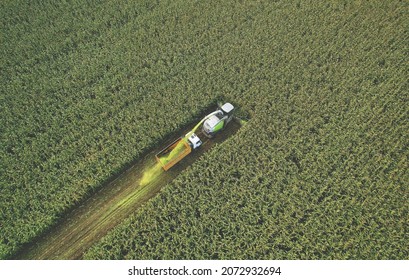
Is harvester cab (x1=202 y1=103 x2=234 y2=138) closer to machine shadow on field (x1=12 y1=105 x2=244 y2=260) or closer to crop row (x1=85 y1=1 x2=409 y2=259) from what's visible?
machine shadow on field (x1=12 y1=105 x2=244 y2=260)

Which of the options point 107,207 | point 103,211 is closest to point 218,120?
point 107,207

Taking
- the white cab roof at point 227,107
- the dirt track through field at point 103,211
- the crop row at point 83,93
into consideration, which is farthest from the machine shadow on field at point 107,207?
the white cab roof at point 227,107

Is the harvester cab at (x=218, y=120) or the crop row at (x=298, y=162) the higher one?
the harvester cab at (x=218, y=120)

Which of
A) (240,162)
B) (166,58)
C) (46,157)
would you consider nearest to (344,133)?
(240,162)

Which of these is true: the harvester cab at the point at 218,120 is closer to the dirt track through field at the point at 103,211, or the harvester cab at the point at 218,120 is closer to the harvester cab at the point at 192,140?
the harvester cab at the point at 192,140

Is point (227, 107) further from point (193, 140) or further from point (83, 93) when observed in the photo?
point (83, 93)

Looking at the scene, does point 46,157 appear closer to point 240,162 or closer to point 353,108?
point 240,162
